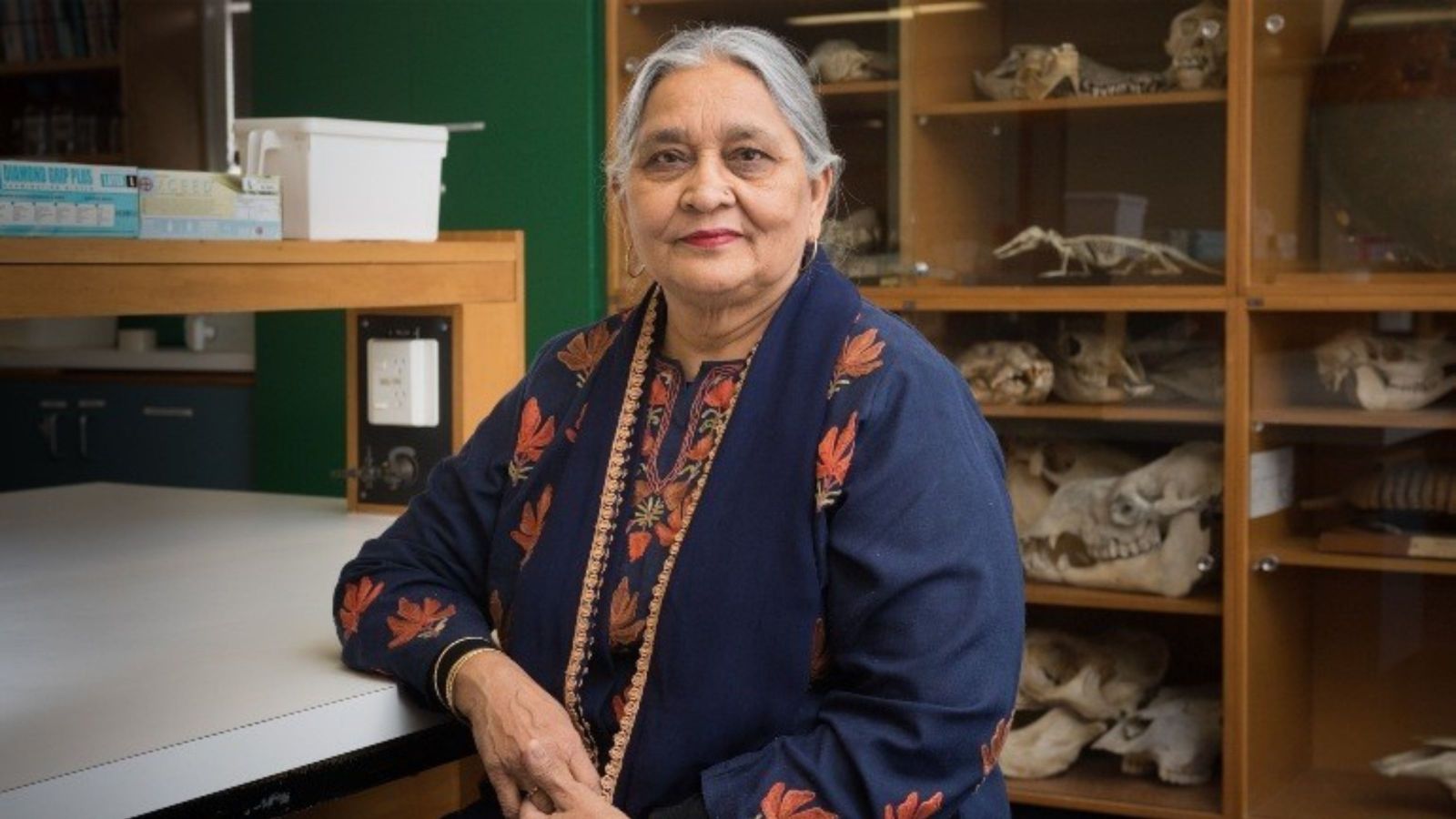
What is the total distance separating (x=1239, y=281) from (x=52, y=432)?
2956 mm

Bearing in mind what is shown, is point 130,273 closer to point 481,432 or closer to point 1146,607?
point 481,432

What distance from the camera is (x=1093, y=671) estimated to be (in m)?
3.38

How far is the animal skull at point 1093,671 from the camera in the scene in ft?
11.0

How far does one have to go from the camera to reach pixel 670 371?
1795 mm

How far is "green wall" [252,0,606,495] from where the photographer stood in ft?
12.3

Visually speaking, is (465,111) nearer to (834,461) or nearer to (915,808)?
(834,461)

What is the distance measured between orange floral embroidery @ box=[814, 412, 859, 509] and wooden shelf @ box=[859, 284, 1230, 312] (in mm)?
1691

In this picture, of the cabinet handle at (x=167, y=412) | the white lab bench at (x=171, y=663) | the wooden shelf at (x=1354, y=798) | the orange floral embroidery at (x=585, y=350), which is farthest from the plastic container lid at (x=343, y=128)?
the cabinet handle at (x=167, y=412)

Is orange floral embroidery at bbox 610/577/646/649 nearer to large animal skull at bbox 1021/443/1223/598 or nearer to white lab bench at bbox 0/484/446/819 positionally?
white lab bench at bbox 0/484/446/819

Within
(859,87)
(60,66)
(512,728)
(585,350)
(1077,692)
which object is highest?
(60,66)

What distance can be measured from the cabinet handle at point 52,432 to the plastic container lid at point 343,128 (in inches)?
100

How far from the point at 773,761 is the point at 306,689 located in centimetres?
40

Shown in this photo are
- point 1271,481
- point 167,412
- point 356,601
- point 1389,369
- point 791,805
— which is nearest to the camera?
point 791,805

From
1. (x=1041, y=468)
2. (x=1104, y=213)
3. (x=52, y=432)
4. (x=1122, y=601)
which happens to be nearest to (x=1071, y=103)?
(x=1104, y=213)
